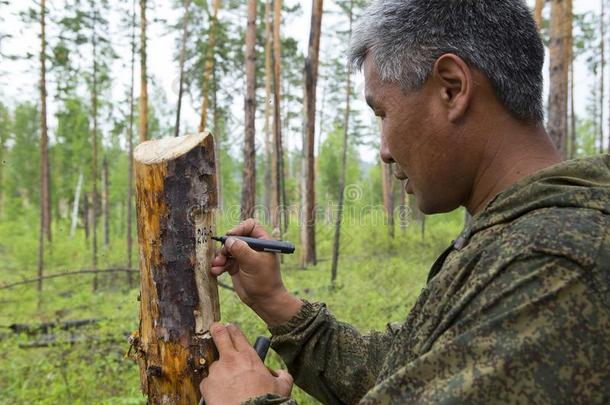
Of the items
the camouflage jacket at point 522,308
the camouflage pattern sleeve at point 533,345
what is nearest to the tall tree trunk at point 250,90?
the camouflage jacket at point 522,308

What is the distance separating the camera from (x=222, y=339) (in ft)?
5.98

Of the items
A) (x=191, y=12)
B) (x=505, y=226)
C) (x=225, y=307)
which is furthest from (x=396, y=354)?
(x=191, y=12)

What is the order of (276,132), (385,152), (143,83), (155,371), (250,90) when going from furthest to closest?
(276,132) < (143,83) < (250,90) < (155,371) < (385,152)

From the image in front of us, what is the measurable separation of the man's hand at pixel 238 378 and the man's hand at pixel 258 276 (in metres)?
0.26

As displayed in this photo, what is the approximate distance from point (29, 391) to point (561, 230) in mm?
5664

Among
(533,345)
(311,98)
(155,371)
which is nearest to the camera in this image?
(533,345)

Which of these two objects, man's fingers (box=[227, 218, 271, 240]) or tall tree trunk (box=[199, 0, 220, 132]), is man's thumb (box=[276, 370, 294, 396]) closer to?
man's fingers (box=[227, 218, 271, 240])

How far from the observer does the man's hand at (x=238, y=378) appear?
1.51 meters

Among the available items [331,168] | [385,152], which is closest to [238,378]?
[385,152]

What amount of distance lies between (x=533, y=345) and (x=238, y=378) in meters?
0.97

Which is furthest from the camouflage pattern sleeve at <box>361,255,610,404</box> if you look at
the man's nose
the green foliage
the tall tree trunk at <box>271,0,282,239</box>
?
the green foliage

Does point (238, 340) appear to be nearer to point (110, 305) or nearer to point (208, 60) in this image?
point (110, 305)

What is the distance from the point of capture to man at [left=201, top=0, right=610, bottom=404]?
35.6 inches

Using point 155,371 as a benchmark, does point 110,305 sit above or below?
below
